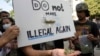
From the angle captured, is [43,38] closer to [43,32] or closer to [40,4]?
[43,32]

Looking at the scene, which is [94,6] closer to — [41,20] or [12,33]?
[41,20]

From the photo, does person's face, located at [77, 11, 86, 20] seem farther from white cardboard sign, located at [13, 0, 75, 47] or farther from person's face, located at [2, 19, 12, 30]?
white cardboard sign, located at [13, 0, 75, 47]

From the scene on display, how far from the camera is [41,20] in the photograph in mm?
2467

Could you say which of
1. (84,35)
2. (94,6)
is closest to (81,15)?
(84,35)

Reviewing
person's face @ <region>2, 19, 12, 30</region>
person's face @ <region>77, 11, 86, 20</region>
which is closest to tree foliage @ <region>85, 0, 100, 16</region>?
person's face @ <region>77, 11, 86, 20</region>

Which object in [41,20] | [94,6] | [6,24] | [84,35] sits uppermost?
[41,20]

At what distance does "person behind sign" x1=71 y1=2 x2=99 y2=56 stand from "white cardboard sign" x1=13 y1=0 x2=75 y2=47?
1.08m

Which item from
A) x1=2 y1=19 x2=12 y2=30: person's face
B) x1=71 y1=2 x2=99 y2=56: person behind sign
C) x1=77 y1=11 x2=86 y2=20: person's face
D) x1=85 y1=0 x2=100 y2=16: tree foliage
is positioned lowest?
x1=85 y1=0 x2=100 y2=16: tree foliage

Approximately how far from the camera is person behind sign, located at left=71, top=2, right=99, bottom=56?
155 inches

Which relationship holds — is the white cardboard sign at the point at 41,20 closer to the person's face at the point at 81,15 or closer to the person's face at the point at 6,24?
the person's face at the point at 6,24

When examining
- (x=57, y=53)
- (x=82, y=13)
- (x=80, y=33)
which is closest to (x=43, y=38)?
(x=57, y=53)

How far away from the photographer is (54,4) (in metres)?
2.62

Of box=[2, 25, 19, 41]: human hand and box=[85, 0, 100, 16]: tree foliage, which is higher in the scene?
box=[2, 25, 19, 41]: human hand

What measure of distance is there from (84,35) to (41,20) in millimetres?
1647
